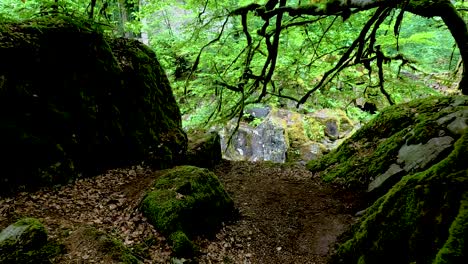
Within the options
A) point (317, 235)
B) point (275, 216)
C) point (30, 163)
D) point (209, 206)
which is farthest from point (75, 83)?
point (317, 235)

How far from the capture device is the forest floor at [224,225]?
469cm

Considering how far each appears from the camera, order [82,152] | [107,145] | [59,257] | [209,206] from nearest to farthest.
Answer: [59,257] → [209,206] → [82,152] → [107,145]

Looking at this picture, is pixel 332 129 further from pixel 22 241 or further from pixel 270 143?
pixel 22 241

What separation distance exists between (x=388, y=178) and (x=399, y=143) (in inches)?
45.3

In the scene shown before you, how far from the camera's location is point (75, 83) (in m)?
6.90

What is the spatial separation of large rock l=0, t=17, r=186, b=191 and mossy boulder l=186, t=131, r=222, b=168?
85 cm

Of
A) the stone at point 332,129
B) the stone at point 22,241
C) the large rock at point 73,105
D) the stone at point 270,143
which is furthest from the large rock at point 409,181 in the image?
the stone at point 332,129

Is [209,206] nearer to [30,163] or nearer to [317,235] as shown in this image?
[317,235]

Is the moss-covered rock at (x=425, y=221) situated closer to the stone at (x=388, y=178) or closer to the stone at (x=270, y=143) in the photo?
the stone at (x=388, y=178)

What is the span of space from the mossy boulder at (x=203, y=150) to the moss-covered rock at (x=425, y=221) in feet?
20.0

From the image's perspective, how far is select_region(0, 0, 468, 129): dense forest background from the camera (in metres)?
6.62

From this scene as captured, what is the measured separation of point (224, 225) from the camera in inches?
255

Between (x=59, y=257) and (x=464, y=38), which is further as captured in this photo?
(x=464, y=38)

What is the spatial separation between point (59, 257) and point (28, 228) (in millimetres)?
514
